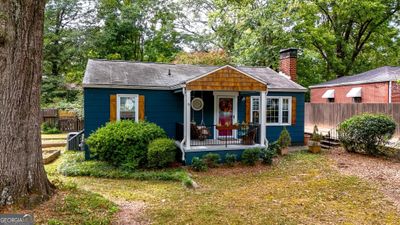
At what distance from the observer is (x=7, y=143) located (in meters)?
4.42

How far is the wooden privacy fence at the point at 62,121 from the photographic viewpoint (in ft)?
61.4

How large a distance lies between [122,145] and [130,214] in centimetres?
395

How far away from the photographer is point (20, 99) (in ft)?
14.7

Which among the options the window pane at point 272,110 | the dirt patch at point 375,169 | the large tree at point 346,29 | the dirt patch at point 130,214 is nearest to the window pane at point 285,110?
the window pane at point 272,110

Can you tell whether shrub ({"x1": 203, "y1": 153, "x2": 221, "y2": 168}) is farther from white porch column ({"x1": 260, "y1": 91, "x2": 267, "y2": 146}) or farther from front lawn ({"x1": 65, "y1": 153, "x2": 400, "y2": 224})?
white porch column ({"x1": 260, "y1": 91, "x2": 267, "y2": 146})

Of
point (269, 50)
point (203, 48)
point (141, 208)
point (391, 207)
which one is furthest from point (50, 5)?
point (391, 207)

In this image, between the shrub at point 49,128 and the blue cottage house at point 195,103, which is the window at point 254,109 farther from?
the shrub at point 49,128

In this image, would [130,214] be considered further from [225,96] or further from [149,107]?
[225,96]

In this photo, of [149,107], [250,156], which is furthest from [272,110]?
[149,107]

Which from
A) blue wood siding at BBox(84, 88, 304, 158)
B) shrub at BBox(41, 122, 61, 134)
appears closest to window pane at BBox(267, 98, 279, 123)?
blue wood siding at BBox(84, 88, 304, 158)

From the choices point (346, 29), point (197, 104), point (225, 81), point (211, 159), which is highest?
point (346, 29)

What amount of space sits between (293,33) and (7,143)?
66.6ft

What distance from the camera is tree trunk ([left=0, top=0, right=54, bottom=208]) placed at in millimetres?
4352

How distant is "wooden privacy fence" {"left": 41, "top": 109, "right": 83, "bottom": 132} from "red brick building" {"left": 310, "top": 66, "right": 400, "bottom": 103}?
17925 mm
